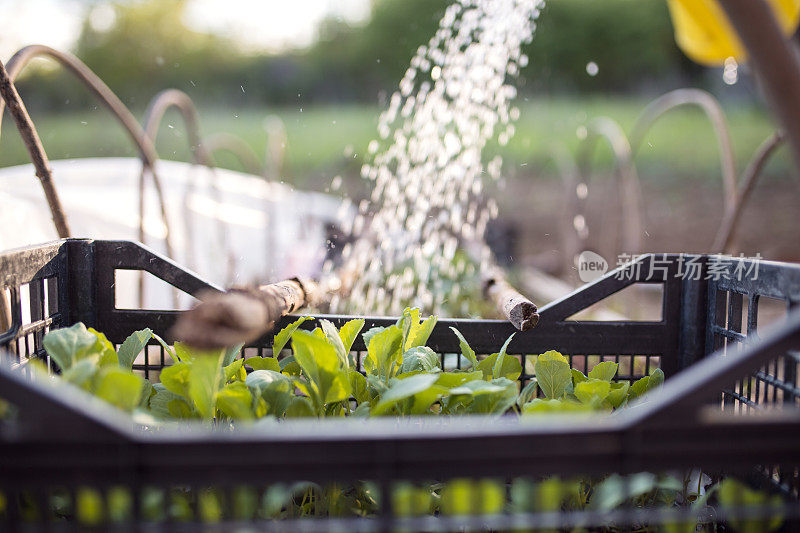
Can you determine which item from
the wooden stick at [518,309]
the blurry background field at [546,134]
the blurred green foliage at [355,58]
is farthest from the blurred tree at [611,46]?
Result: the wooden stick at [518,309]

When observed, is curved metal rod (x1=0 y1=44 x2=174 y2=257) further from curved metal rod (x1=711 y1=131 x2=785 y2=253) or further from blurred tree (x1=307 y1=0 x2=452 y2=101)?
blurred tree (x1=307 y1=0 x2=452 y2=101)

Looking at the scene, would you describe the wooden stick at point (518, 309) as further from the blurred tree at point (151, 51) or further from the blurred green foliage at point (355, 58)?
the blurred tree at point (151, 51)

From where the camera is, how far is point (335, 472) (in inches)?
10.4

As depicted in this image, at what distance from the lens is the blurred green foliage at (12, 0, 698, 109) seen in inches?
403

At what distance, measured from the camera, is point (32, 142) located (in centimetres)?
66

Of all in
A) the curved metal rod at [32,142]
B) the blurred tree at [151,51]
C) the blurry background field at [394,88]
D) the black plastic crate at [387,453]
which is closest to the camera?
the black plastic crate at [387,453]

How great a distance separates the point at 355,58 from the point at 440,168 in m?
8.96

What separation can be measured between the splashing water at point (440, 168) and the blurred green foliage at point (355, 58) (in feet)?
24.6

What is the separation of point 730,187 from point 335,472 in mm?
1543

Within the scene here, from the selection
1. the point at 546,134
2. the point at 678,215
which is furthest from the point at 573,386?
the point at 546,134

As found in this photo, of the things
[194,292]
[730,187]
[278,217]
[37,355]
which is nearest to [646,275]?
[194,292]

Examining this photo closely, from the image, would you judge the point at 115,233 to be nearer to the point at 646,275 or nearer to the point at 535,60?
Result: the point at 646,275

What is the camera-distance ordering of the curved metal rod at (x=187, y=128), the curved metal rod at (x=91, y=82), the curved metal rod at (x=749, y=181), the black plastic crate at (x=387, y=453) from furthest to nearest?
the curved metal rod at (x=187, y=128) < the curved metal rod at (x=749, y=181) < the curved metal rod at (x=91, y=82) < the black plastic crate at (x=387, y=453)

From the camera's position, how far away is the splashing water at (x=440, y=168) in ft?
5.34
